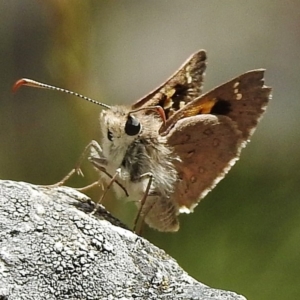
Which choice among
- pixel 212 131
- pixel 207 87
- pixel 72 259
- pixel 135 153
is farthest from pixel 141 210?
pixel 207 87

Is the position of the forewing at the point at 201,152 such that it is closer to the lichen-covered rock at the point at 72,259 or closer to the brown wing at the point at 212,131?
the brown wing at the point at 212,131

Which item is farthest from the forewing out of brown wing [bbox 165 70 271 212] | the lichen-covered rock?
the lichen-covered rock

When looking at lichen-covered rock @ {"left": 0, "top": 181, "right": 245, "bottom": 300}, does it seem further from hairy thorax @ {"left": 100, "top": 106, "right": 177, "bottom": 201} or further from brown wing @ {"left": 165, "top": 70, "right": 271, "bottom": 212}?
brown wing @ {"left": 165, "top": 70, "right": 271, "bottom": 212}

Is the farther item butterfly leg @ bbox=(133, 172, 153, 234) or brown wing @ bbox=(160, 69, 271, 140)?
brown wing @ bbox=(160, 69, 271, 140)

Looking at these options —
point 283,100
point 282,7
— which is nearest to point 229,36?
point 282,7

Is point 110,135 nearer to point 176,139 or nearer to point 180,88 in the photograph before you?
point 176,139

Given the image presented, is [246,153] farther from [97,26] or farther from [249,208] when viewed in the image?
[97,26]
